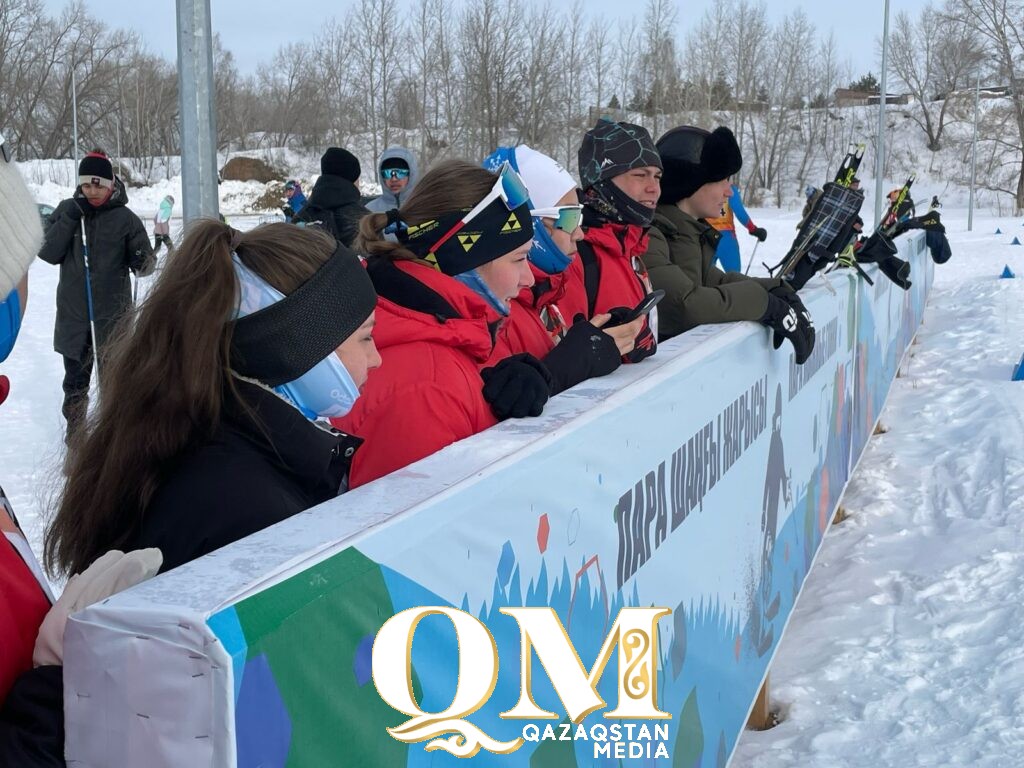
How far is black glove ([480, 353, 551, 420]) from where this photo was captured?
2051mm

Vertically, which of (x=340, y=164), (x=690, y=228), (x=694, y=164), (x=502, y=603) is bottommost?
(x=502, y=603)

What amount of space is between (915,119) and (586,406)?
67954 millimetres

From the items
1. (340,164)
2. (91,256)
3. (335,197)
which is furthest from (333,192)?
(91,256)

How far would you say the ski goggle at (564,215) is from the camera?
10.7 ft

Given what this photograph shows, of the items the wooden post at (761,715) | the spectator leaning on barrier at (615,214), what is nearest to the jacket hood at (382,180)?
the spectator leaning on barrier at (615,214)

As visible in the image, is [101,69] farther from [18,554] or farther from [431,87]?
[18,554]

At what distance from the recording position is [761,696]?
11.8 feet

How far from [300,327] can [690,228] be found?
9.78ft

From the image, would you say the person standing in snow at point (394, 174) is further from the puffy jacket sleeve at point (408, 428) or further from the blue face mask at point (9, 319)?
the blue face mask at point (9, 319)

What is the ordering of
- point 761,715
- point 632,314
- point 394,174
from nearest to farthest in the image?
1. point 632,314
2. point 761,715
3. point 394,174

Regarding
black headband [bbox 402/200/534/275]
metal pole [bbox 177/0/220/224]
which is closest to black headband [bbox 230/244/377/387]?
black headband [bbox 402/200/534/275]

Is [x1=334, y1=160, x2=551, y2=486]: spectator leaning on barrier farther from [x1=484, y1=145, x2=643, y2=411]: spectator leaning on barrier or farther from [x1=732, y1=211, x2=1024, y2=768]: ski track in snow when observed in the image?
[x1=732, y1=211, x2=1024, y2=768]: ski track in snow

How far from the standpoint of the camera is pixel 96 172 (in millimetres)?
7000

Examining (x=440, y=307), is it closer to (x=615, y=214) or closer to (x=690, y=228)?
(x=615, y=214)
